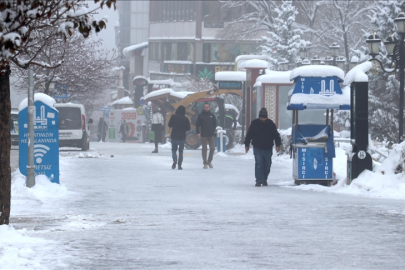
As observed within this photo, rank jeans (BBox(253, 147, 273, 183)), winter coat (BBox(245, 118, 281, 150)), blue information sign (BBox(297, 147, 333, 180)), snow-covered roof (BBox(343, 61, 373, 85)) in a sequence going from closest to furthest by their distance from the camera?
snow-covered roof (BBox(343, 61, 373, 85)) < blue information sign (BBox(297, 147, 333, 180)) < jeans (BBox(253, 147, 273, 183)) < winter coat (BBox(245, 118, 281, 150))

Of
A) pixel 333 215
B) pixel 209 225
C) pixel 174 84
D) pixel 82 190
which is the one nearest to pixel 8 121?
pixel 209 225

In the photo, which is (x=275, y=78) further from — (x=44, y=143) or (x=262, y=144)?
Answer: (x=44, y=143)

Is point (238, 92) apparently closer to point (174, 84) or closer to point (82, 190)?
point (82, 190)

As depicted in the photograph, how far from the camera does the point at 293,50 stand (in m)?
45.6

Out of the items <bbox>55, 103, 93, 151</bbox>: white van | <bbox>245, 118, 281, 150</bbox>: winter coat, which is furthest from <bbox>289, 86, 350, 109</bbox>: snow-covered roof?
<bbox>55, 103, 93, 151</bbox>: white van

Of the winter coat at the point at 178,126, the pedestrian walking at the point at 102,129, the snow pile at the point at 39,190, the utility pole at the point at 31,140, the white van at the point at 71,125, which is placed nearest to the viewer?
the snow pile at the point at 39,190

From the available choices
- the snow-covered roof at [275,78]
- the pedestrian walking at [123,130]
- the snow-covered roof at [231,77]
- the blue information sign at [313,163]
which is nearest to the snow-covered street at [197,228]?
the blue information sign at [313,163]

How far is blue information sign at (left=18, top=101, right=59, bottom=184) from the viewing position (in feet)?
43.5

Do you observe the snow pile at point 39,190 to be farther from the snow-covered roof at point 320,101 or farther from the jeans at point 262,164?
the snow-covered roof at point 320,101

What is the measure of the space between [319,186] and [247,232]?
21.1 ft

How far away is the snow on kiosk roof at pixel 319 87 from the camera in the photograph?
588 inches

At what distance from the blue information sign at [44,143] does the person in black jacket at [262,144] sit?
4.07 meters

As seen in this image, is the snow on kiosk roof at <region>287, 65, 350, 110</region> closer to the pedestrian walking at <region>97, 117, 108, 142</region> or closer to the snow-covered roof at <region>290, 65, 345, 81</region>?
the snow-covered roof at <region>290, 65, 345, 81</region>

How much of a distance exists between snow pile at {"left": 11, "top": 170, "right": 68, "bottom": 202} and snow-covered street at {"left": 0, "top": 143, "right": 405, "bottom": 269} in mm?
27
